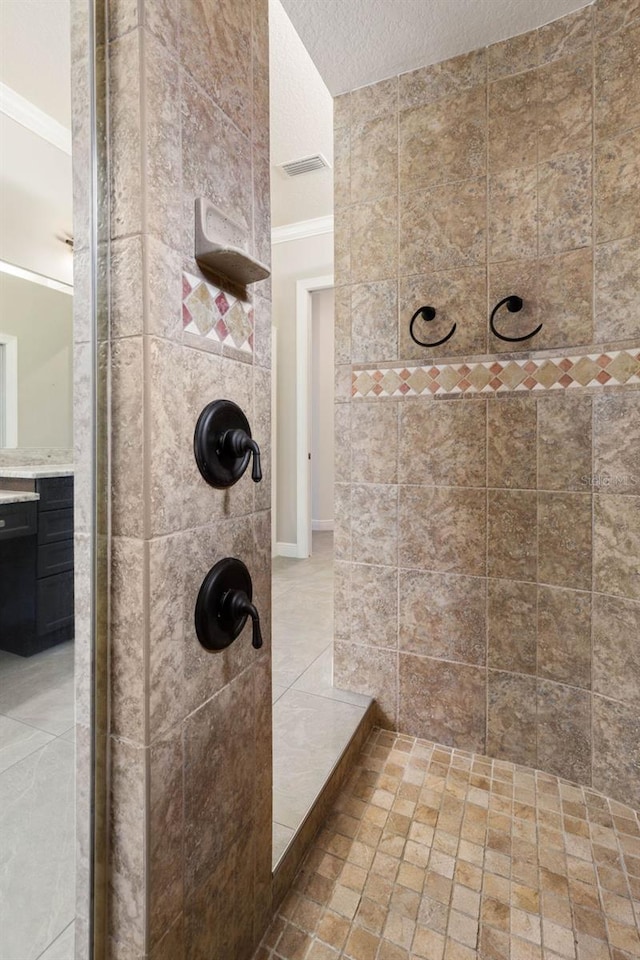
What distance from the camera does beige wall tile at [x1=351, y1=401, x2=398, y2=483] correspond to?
163 centimetres

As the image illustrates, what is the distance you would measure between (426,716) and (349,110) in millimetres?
2156

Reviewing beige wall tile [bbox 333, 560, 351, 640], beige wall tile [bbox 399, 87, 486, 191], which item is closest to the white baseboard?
beige wall tile [bbox 333, 560, 351, 640]

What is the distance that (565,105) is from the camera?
1.38 meters

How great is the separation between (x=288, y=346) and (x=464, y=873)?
3491 millimetres

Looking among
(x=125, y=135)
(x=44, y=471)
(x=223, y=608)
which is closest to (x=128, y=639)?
(x=223, y=608)

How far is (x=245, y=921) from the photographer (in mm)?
922

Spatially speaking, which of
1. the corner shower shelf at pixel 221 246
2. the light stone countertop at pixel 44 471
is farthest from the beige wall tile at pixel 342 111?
the light stone countertop at pixel 44 471

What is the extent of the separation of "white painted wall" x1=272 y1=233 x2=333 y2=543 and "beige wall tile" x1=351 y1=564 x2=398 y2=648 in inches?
87.9

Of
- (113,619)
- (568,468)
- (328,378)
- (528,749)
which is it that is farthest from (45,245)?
(328,378)

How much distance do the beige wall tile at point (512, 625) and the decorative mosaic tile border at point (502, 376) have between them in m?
0.63

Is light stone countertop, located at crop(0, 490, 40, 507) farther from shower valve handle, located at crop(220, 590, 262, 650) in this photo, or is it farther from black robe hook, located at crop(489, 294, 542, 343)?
black robe hook, located at crop(489, 294, 542, 343)

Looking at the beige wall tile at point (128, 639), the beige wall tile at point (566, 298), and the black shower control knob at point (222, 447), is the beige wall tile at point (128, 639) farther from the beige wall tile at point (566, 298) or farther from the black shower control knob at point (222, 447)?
the beige wall tile at point (566, 298)

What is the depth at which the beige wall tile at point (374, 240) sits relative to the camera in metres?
1.60

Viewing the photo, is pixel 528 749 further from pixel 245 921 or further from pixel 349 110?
pixel 349 110
